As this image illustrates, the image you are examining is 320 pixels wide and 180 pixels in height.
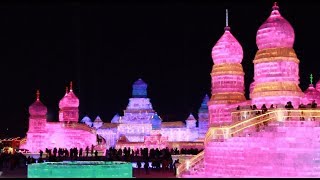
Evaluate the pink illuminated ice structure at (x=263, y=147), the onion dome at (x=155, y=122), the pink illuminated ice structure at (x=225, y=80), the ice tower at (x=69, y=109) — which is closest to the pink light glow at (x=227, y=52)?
the pink illuminated ice structure at (x=225, y=80)

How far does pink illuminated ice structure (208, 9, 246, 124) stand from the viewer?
4150 centimetres

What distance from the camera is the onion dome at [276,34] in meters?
34.0

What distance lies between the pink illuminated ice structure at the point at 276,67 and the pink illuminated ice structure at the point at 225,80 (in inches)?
271

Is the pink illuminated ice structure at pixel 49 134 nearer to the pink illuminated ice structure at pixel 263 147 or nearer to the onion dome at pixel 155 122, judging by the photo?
the onion dome at pixel 155 122

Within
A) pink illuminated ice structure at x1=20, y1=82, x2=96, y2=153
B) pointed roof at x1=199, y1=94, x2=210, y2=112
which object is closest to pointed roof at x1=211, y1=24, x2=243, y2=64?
pink illuminated ice structure at x1=20, y1=82, x2=96, y2=153

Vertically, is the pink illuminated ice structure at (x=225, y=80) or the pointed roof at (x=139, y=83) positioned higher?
the pointed roof at (x=139, y=83)

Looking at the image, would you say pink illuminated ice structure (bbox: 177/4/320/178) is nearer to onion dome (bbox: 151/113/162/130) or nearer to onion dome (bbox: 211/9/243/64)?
onion dome (bbox: 211/9/243/64)

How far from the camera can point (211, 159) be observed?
27734mm

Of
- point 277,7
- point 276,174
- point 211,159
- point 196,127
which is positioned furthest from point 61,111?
point 276,174

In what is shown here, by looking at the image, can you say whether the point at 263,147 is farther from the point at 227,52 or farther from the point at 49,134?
the point at 49,134

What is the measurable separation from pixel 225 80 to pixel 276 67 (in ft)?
27.8

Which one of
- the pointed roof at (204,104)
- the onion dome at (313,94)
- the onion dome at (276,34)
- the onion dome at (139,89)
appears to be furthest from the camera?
the pointed roof at (204,104)

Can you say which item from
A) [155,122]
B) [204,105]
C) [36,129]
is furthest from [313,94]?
[204,105]

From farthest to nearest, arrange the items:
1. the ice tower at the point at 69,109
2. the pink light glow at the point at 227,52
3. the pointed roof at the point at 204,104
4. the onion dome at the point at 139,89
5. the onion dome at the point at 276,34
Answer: the pointed roof at the point at 204,104, the onion dome at the point at 139,89, the ice tower at the point at 69,109, the pink light glow at the point at 227,52, the onion dome at the point at 276,34
